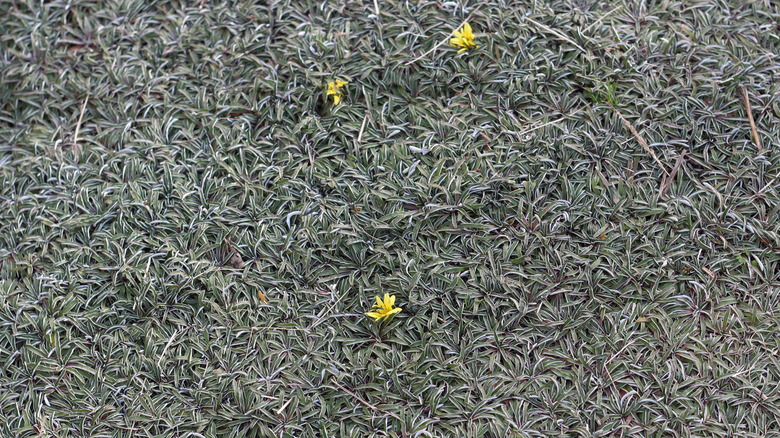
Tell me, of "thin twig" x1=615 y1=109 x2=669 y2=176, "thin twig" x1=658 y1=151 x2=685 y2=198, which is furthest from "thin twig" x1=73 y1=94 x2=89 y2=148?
"thin twig" x1=658 y1=151 x2=685 y2=198

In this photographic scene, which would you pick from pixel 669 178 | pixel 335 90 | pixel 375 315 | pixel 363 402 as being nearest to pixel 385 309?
pixel 375 315

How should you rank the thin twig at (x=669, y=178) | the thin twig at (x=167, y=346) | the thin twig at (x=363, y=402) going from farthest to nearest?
1. the thin twig at (x=669, y=178)
2. the thin twig at (x=167, y=346)
3. the thin twig at (x=363, y=402)

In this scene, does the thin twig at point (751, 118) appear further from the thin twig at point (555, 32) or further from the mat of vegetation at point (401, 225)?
the thin twig at point (555, 32)

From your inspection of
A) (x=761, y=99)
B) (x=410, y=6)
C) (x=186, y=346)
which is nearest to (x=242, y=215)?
(x=186, y=346)

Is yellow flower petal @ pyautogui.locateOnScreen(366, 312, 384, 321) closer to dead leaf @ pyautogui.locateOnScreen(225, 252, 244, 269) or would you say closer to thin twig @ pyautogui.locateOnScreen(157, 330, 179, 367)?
dead leaf @ pyautogui.locateOnScreen(225, 252, 244, 269)

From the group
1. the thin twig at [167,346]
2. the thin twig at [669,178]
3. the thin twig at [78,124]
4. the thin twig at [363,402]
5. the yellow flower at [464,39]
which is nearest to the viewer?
the thin twig at [363,402]

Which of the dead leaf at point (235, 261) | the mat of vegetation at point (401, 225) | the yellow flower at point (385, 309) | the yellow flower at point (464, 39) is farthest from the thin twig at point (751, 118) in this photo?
the dead leaf at point (235, 261)

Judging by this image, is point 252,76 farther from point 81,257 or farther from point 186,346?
point 186,346
